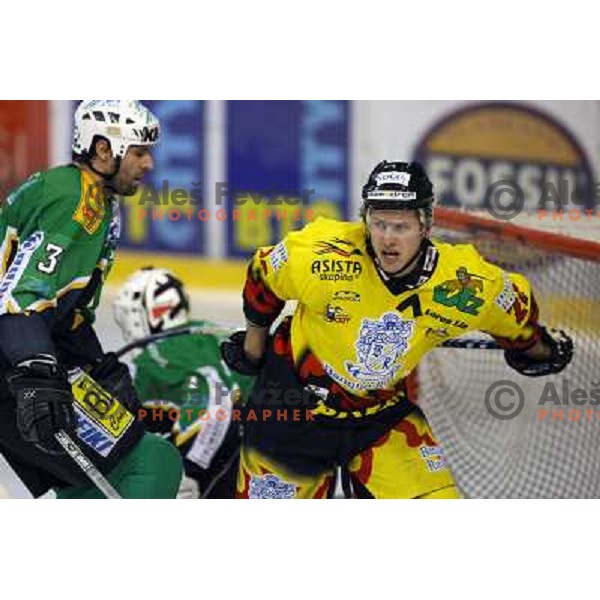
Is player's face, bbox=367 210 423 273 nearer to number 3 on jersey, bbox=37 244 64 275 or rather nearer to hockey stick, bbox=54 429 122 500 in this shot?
number 3 on jersey, bbox=37 244 64 275

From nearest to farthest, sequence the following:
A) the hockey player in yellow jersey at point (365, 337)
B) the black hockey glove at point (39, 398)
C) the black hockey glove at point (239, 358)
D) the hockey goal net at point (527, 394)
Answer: the black hockey glove at point (39, 398) → the hockey player in yellow jersey at point (365, 337) → the black hockey glove at point (239, 358) → the hockey goal net at point (527, 394)

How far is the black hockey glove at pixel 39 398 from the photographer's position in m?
3.03

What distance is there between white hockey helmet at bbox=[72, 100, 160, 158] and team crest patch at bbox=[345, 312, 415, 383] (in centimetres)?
68

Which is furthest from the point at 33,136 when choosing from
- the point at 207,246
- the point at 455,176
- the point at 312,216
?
the point at 455,176

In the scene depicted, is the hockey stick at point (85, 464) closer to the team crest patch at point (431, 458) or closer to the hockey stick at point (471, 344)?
the team crest patch at point (431, 458)

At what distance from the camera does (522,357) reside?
336 cm

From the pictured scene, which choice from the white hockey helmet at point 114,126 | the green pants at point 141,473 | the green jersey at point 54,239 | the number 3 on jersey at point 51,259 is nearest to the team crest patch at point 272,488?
the green pants at point 141,473

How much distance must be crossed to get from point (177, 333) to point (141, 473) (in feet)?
2.19

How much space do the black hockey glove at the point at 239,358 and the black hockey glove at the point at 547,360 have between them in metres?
0.58

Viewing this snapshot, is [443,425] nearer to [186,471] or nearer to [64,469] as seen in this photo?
[186,471]

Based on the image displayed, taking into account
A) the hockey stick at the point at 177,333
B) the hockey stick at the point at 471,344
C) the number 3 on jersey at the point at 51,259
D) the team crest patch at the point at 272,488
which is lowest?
the team crest patch at the point at 272,488

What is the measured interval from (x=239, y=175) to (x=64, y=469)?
1834 mm

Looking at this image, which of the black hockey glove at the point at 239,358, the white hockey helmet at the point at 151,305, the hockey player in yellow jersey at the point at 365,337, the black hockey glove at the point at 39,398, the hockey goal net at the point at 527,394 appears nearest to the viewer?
the black hockey glove at the point at 39,398

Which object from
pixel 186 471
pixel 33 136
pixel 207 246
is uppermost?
pixel 33 136
